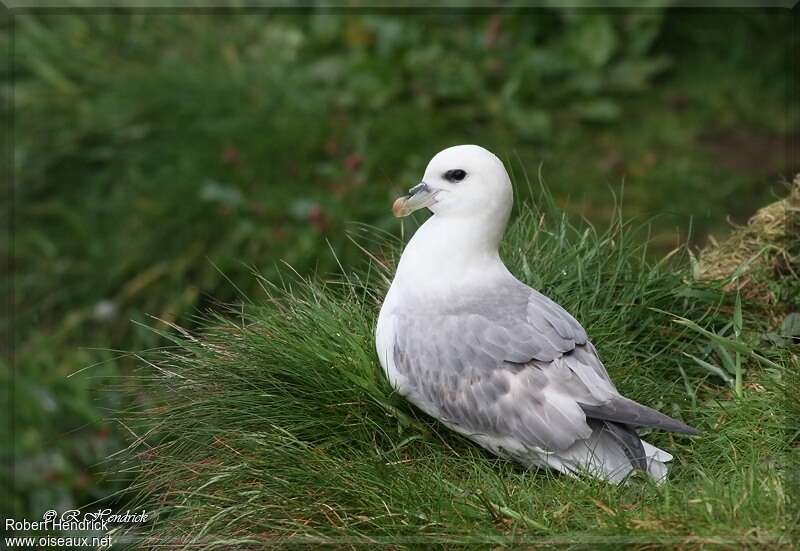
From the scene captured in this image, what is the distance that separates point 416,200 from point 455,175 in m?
0.15

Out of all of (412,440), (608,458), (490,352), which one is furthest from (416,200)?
(608,458)

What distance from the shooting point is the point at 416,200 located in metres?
3.48

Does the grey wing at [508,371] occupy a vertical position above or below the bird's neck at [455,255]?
below

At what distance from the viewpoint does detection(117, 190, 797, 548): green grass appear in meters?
3.00

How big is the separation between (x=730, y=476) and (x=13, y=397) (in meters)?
4.48

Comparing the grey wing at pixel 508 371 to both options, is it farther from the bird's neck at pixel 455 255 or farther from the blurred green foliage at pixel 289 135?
the blurred green foliage at pixel 289 135

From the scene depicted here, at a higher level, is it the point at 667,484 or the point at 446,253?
the point at 446,253

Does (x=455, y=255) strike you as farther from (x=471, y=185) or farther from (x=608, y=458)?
(x=608, y=458)

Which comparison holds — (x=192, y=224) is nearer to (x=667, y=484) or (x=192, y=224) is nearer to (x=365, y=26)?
(x=365, y=26)

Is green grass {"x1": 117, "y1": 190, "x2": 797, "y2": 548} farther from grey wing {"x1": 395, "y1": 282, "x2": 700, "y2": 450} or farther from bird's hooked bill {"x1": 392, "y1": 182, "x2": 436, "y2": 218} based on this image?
bird's hooked bill {"x1": 392, "y1": 182, "x2": 436, "y2": 218}

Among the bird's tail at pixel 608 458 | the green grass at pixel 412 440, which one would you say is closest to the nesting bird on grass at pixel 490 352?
the bird's tail at pixel 608 458

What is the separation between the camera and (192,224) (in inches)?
260

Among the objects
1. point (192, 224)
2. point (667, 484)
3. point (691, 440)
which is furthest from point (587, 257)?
point (192, 224)

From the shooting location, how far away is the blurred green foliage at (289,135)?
6480 mm
